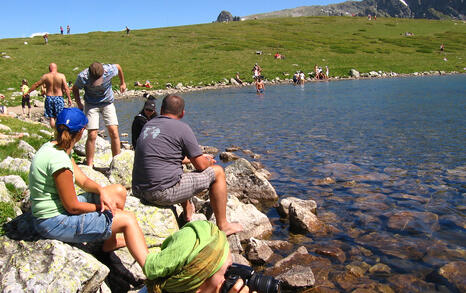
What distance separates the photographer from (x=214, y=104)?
32.5 meters

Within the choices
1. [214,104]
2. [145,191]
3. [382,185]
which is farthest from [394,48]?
[145,191]

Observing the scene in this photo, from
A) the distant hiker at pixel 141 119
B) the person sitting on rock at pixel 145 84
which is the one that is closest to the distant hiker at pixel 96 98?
the distant hiker at pixel 141 119

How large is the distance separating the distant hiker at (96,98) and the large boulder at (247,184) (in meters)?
3.23

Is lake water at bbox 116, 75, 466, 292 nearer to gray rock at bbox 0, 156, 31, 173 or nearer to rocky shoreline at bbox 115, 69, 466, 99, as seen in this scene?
gray rock at bbox 0, 156, 31, 173

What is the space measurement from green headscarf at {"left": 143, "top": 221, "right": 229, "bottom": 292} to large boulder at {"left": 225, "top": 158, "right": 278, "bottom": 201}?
6.14 m

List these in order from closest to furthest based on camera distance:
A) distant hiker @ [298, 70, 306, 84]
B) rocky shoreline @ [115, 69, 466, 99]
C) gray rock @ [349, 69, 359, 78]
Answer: rocky shoreline @ [115, 69, 466, 99] < distant hiker @ [298, 70, 306, 84] < gray rock @ [349, 69, 359, 78]

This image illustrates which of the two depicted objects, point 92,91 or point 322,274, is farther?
point 92,91

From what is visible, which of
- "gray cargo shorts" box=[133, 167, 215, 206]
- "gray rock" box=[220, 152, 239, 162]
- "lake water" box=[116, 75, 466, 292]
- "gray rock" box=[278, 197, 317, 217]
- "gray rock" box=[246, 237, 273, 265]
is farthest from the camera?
"gray rock" box=[220, 152, 239, 162]

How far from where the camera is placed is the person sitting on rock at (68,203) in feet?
15.6

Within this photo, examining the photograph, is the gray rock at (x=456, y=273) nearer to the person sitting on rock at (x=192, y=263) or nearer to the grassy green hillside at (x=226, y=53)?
the person sitting on rock at (x=192, y=263)

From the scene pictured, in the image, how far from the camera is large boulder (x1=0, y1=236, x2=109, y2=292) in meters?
4.43

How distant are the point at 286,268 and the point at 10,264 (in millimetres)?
4037

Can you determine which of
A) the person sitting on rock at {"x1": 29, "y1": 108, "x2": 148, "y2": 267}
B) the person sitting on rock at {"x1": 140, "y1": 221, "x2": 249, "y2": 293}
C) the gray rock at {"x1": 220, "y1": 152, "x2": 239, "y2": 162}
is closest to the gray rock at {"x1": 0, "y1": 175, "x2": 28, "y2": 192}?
the person sitting on rock at {"x1": 29, "y1": 108, "x2": 148, "y2": 267}

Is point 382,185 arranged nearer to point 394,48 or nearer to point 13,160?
point 13,160
